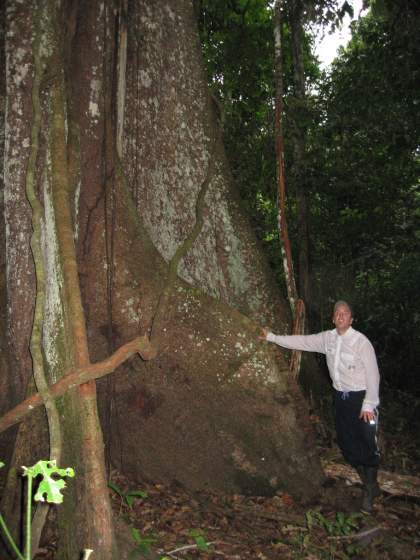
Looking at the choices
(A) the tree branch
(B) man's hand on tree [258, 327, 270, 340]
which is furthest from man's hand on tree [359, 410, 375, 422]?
(A) the tree branch

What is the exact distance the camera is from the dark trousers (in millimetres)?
4228

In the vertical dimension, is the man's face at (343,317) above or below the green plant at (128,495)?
above

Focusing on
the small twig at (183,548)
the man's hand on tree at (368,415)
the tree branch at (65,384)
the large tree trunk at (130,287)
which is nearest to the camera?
the tree branch at (65,384)

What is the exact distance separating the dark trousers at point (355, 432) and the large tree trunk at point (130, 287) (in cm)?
38

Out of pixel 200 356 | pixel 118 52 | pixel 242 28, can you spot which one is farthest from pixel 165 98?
pixel 242 28

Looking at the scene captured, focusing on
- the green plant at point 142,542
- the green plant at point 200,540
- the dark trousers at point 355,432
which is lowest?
the green plant at point 200,540

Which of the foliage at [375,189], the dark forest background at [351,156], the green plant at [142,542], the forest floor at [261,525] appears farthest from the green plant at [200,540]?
the foliage at [375,189]

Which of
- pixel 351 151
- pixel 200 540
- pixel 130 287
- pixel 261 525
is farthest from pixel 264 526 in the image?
pixel 351 151

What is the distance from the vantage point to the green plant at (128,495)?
3793 mm

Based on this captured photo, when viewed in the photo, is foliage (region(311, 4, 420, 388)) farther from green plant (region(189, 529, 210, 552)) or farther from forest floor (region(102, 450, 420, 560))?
green plant (region(189, 529, 210, 552))

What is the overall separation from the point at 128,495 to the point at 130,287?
5.03 ft

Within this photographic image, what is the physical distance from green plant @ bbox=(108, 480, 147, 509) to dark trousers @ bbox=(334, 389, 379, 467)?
1.70m

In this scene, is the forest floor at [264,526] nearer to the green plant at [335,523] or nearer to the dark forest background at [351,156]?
the green plant at [335,523]

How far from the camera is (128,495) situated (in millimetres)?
3855
